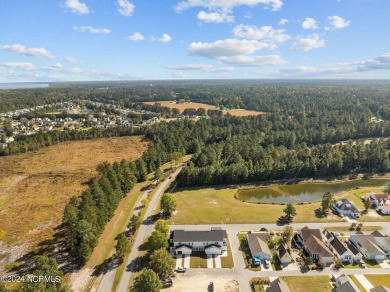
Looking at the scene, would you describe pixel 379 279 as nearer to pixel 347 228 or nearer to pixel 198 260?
pixel 347 228

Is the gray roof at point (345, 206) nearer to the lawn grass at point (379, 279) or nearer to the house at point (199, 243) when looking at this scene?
the lawn grass at point (379, 279)

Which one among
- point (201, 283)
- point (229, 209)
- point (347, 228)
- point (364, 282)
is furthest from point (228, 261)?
point (347, 228)

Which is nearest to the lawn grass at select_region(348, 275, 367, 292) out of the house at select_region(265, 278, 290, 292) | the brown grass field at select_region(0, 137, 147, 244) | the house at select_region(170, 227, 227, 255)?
the house at select_region(265, 278, 290, 292)

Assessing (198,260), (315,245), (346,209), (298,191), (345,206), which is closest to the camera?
(198,260)

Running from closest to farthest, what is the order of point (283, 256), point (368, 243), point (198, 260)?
point (283, 256)
point (198, 260)
point (368, 243)

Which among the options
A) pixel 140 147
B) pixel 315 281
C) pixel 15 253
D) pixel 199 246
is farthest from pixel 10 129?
pixel 315 281

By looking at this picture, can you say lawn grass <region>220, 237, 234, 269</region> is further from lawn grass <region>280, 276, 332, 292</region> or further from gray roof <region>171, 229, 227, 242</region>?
lawn grass <region>280, 276, 332, 292</region>

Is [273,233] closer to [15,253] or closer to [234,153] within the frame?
[234,153]
